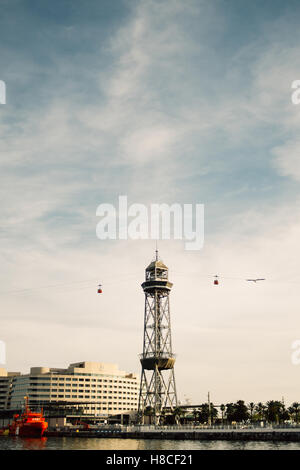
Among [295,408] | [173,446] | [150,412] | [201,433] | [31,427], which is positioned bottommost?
[31,427]

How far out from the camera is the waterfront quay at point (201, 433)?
11638 centimetres

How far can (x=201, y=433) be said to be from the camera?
128250mm

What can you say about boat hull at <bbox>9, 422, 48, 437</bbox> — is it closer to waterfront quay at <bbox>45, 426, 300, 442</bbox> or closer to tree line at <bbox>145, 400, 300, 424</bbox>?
waterfront quay at <bbox>45, 426, 300, 442</bbox>

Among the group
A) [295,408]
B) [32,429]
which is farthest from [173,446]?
[295,408]

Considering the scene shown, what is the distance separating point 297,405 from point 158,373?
190 feet

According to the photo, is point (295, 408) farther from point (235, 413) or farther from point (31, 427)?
point (31, 427)

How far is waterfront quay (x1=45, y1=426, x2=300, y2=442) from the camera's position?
116375 millimetres

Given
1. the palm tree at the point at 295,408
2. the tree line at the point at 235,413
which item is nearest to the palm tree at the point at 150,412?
the tree line at the point at 235,413

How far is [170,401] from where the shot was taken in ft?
575

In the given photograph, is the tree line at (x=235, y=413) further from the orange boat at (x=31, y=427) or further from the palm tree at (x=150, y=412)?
the orange boat at (x=31, y=427)

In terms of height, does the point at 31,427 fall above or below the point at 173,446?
below

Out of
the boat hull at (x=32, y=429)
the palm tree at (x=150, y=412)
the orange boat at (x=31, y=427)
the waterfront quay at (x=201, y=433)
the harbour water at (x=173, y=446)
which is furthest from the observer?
the palm tree at (x=150, y=412)
